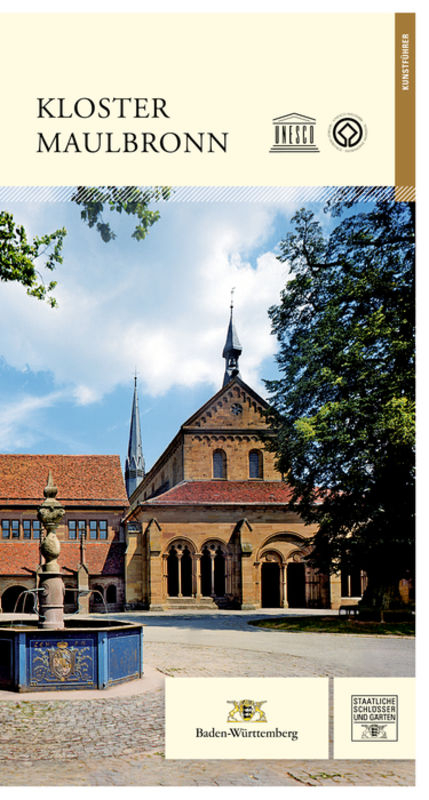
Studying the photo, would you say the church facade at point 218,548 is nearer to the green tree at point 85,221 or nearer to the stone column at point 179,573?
the stone column at point 179,573

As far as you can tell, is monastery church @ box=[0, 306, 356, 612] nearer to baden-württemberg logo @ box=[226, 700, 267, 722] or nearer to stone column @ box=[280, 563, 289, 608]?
stone column @ box=[280, 563, 289, 608]

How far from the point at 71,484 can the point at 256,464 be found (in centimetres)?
923

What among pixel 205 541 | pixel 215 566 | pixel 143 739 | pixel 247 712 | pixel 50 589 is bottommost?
pixel 215 566

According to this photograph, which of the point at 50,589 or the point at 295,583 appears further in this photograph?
the point at 295,583

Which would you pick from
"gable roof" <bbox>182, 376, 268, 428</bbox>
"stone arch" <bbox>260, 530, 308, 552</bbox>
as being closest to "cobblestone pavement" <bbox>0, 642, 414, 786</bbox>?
"gable roof" <bbox>182, 376, 268, 428</bbox>

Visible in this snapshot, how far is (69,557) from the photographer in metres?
26.3

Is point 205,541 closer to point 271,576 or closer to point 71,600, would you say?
point 271,576

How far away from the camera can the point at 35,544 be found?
79.7ft

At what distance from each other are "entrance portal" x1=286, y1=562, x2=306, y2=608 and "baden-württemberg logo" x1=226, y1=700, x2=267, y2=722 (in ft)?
89.4
